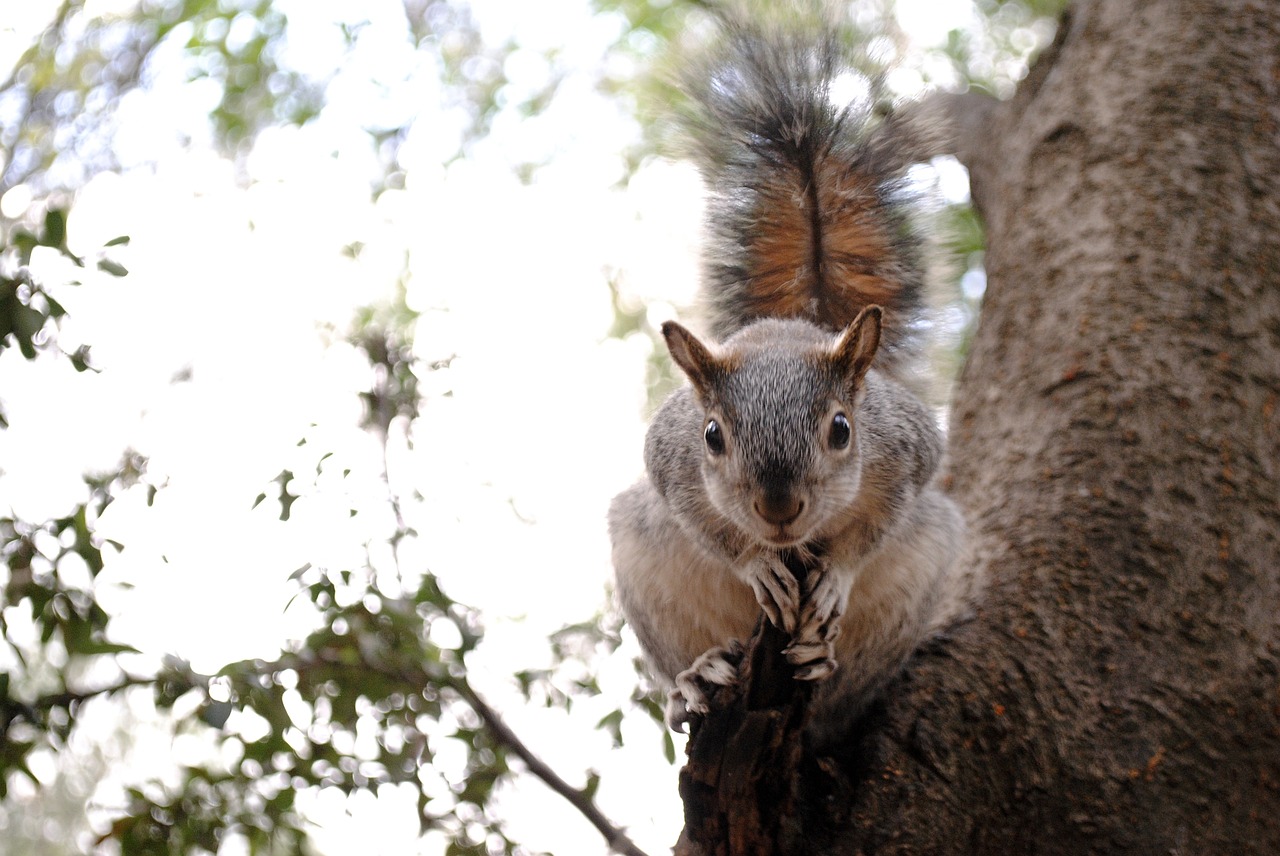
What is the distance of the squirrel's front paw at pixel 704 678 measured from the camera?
6.16 feet

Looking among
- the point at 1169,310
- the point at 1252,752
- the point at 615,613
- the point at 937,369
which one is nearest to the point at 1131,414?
the point at 1169,310

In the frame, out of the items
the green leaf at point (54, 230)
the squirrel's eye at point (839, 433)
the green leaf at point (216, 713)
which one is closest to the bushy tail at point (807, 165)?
the squirrel's eye at point (839, 433)

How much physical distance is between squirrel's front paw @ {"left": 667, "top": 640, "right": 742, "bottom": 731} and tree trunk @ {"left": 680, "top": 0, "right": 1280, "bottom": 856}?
0.25 metres

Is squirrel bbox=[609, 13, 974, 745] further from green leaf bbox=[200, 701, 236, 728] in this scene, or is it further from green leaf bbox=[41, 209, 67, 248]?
green leaf bbox=[41, 209, 67, 248]

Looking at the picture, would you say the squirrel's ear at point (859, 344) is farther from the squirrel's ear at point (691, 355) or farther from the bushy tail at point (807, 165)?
the bushy tail at point (807, 165)

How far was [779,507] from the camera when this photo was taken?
1.82 meters

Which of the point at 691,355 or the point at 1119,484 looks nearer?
the point at 691,355

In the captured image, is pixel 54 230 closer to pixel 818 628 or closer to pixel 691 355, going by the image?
pixel 691 355

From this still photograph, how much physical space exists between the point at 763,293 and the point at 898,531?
800 millimetres

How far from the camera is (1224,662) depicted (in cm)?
210

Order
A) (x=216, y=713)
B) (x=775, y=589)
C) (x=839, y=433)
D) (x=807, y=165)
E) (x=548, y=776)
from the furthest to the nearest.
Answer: (x=807, y=165)
(x=548, y=776)
(x=839, y=433)
(x=775, y=589)
(x=216, y=713)

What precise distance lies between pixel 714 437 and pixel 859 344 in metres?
0.34

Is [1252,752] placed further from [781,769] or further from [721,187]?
[721,187]

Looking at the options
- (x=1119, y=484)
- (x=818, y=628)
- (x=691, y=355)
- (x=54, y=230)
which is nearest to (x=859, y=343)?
(x=691, y=355)
